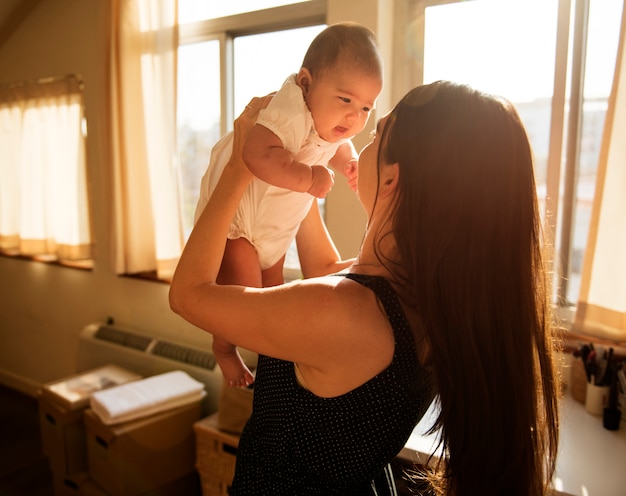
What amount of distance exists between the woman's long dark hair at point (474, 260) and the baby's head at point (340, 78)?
1.04 feet

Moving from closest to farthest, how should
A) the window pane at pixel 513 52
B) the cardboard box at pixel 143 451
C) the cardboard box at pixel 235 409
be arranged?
the window pane at pixel 513 52, the cardboard box at pixel 235 409, the cardboard box at pixel 143 451

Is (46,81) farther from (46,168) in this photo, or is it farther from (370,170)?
(370,170)

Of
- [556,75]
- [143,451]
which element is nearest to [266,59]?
[556,75]

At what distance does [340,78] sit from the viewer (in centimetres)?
106

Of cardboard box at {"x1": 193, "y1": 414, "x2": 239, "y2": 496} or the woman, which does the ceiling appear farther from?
the woman

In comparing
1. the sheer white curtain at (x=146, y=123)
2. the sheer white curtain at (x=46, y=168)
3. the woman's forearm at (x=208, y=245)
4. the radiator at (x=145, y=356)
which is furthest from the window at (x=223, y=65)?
the woman's forearm at (x=208, y=245)

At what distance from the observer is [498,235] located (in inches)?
28.0

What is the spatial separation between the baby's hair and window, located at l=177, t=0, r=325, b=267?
1357 millimetres

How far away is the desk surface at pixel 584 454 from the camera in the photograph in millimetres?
1333

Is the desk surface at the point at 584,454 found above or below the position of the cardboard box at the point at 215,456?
above

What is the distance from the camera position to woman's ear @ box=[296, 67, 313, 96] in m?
1.09

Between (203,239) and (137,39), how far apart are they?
2224 millimetres

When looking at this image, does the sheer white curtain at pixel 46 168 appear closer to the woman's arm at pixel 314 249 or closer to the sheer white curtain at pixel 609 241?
the woman's arm at pixel 314 249

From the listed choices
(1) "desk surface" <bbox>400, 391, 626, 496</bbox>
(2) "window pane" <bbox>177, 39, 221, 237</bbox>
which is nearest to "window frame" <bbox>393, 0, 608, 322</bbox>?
(1) "desk surface" <bbox>400, 391, 626, 496</bbox>
